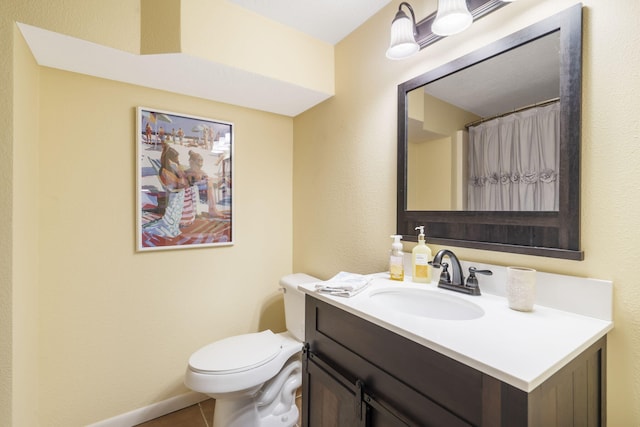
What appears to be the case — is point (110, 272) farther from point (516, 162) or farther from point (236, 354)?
point (516, 162)

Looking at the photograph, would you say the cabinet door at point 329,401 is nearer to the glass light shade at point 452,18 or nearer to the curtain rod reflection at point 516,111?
the curtain rod reflection at point 516,111

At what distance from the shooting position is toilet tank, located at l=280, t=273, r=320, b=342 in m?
1.75

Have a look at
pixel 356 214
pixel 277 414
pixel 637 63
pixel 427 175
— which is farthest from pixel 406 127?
pixel 277 414

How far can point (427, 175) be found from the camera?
1306 millimetres

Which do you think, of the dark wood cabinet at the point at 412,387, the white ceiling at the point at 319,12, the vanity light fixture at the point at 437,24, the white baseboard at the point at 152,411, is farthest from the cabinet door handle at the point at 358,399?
the white ceiling at the point at 319,12

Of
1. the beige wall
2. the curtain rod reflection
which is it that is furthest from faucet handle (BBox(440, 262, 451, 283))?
the curtain rod reflection

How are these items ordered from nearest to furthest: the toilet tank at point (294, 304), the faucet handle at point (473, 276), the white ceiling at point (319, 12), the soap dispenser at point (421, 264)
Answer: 1. the faucet handle at point (473, 276)
2. the soap dispenser at point (421, 264)
3. the white ceiling at point (319, 12)
4. the toilet tank at point (294, 304)

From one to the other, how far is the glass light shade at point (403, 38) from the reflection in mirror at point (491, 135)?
0.17 meters

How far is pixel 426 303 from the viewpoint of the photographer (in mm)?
1129

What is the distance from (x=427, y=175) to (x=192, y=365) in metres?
1.39

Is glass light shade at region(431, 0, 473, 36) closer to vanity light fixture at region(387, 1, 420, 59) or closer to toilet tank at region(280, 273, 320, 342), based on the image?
vanity light fixture at region(387, 1, 420, 59)

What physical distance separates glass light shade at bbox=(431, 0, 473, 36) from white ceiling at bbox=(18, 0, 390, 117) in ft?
1.63

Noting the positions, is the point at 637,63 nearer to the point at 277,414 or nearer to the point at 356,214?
the point at 356,214

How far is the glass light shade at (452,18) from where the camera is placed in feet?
3.40
